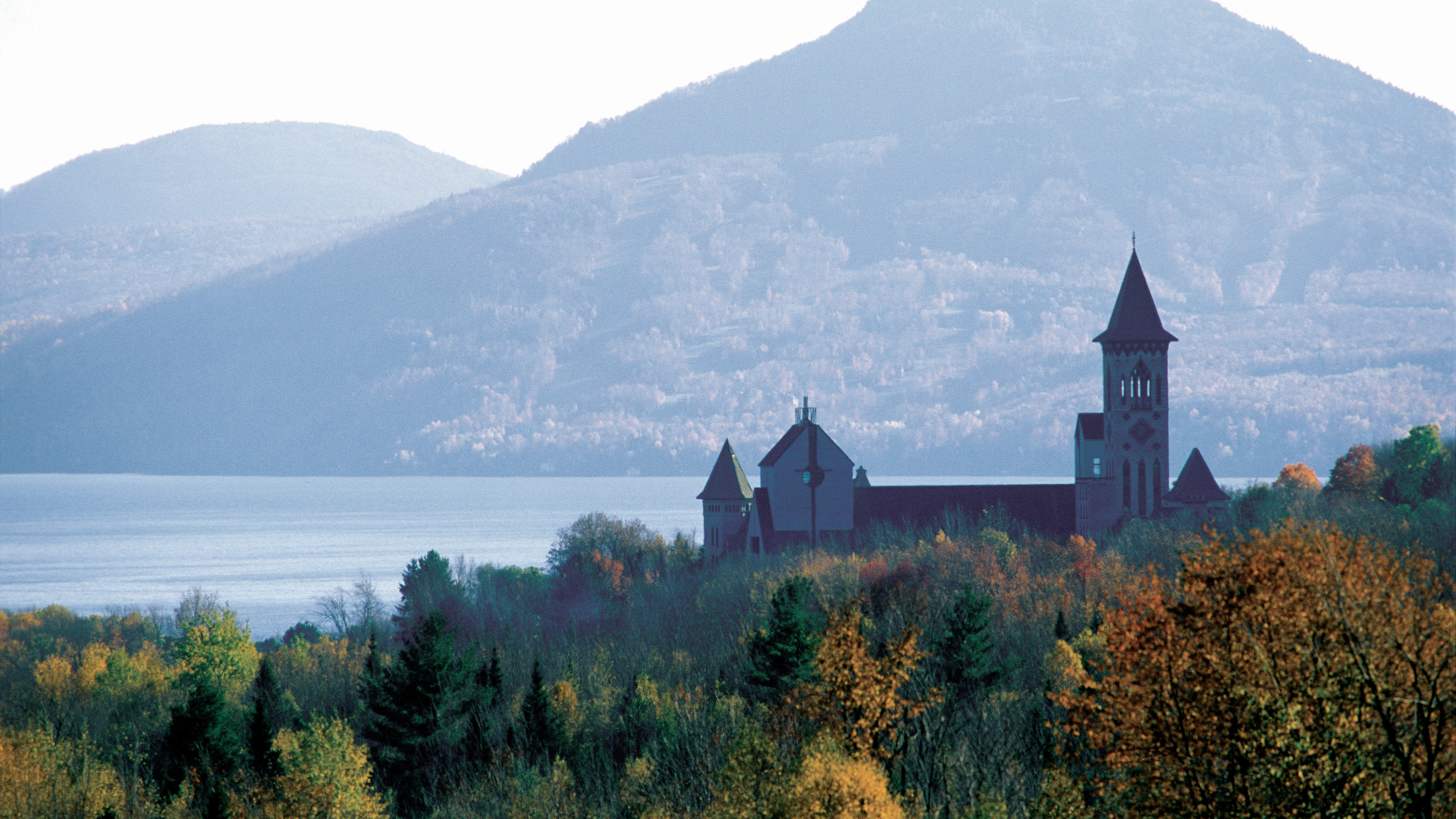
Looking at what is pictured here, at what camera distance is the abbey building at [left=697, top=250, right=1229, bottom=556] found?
8306cm

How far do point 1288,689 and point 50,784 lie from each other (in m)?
50.5

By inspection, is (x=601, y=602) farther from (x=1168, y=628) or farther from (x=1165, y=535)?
(x=1168, y=628)

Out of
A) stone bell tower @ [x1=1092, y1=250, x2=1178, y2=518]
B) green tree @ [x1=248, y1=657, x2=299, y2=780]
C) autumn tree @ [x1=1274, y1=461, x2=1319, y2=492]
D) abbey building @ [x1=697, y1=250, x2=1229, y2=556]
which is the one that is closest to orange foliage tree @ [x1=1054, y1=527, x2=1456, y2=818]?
green tree @ [x1=248, y1=657, x2=299, y2=780]

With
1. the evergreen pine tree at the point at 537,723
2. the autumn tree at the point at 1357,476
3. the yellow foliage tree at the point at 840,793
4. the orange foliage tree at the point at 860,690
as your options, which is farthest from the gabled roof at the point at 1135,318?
the yellow foliage tree at the point at 840,793

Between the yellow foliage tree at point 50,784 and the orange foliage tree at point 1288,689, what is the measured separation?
37.3 metres

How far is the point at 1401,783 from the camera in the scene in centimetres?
1780

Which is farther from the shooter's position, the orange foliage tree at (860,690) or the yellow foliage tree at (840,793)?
the orange foliage tree at (860,690)

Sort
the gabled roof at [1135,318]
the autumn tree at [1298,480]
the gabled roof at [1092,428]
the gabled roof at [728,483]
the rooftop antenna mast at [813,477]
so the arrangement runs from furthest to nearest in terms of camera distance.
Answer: the autumn tree at [1298,480] < the gabled roof at [728,483] < the rooftop antenna mast at [813,477] < the gabled roof at [1092,428] < the gabled roof at [1135,318]

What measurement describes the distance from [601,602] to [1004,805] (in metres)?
73.8

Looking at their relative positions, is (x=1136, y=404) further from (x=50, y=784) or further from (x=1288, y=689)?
(x=1288, y=689)

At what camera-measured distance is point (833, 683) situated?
32.6m

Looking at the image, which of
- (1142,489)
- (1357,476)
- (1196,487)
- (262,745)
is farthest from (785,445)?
(262,745)

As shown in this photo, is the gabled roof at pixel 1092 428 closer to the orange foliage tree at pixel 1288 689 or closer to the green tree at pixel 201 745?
the green tree at pixel 201 745

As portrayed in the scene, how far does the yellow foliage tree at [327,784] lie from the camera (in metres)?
45.2
